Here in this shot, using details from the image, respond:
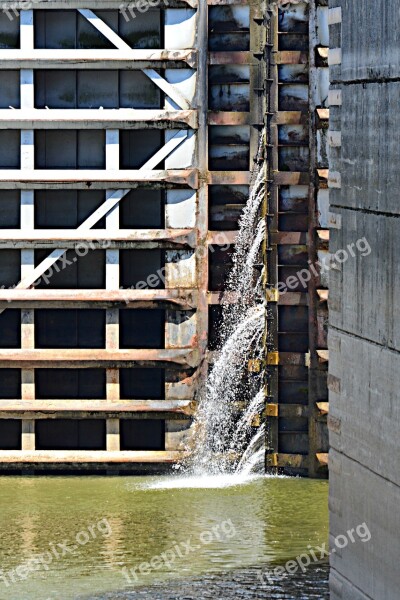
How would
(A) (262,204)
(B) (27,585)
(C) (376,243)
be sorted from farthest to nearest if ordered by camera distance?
1. (A) (262,204)
2. (B) (27,585)
3. (C) (376,243)

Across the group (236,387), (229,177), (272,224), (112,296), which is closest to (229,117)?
(229,177)

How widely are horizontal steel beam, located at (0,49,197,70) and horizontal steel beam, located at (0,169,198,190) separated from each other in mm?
1181

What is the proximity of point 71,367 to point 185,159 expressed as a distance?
2.70 metres

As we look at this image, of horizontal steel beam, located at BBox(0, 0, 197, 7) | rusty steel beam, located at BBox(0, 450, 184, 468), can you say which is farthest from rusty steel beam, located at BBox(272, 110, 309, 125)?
rusty steel beam, located at BBox(0, 450, 184, 468)

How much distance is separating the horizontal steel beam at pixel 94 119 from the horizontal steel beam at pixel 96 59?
0.50 metres

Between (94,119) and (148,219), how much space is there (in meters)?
1.31

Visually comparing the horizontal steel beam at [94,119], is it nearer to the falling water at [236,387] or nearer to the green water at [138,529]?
the falling water at [236,387]

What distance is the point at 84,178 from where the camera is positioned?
19.9 m

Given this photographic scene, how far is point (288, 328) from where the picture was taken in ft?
65.6

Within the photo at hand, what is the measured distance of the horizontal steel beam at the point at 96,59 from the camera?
19.7 meters

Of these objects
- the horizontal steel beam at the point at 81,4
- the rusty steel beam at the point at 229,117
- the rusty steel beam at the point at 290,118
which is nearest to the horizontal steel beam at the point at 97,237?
the rusty steel beam at the point at 229,117

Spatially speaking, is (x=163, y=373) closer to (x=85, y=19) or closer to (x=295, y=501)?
(x=295, y=501)

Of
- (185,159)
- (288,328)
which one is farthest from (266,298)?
(185,159)

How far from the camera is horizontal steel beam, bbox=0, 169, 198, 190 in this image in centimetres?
1989
